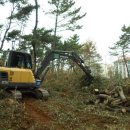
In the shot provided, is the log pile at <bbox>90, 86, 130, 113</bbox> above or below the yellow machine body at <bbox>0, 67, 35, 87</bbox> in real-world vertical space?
below

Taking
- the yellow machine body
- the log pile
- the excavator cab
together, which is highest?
the excavator cab

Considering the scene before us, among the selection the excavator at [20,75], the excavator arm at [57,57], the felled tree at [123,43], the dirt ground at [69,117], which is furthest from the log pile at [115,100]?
the felled tree at [123,43]

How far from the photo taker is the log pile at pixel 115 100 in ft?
49.6

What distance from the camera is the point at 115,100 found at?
1565 centimetres

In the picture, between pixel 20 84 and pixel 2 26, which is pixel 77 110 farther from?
pixel 2 26

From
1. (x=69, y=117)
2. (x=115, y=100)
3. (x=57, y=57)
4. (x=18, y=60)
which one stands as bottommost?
(x=69, y=117)

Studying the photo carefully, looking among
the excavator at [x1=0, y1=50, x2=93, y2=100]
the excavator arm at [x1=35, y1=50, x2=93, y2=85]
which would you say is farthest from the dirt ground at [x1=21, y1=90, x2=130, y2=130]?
the excavator arm at [x1=35, y1=50, x2=93, y2=85]

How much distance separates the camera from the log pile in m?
15.1

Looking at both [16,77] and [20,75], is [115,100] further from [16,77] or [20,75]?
[16,77]

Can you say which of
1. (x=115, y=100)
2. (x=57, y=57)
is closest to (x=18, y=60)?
(x=57, y=57)

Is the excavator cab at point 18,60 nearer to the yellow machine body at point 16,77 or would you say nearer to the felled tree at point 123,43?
the yellow machine body at point 16,77

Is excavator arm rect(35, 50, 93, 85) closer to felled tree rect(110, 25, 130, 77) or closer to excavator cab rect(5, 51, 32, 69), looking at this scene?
excavator cab rect(5, 51, 32, 69)

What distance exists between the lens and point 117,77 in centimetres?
2136

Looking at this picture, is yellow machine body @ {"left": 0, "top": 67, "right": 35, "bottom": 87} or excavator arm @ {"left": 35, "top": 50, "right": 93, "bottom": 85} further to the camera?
excavator arm @ {"left": 35, "top": 50, "right": 93, "bottom": 85}
